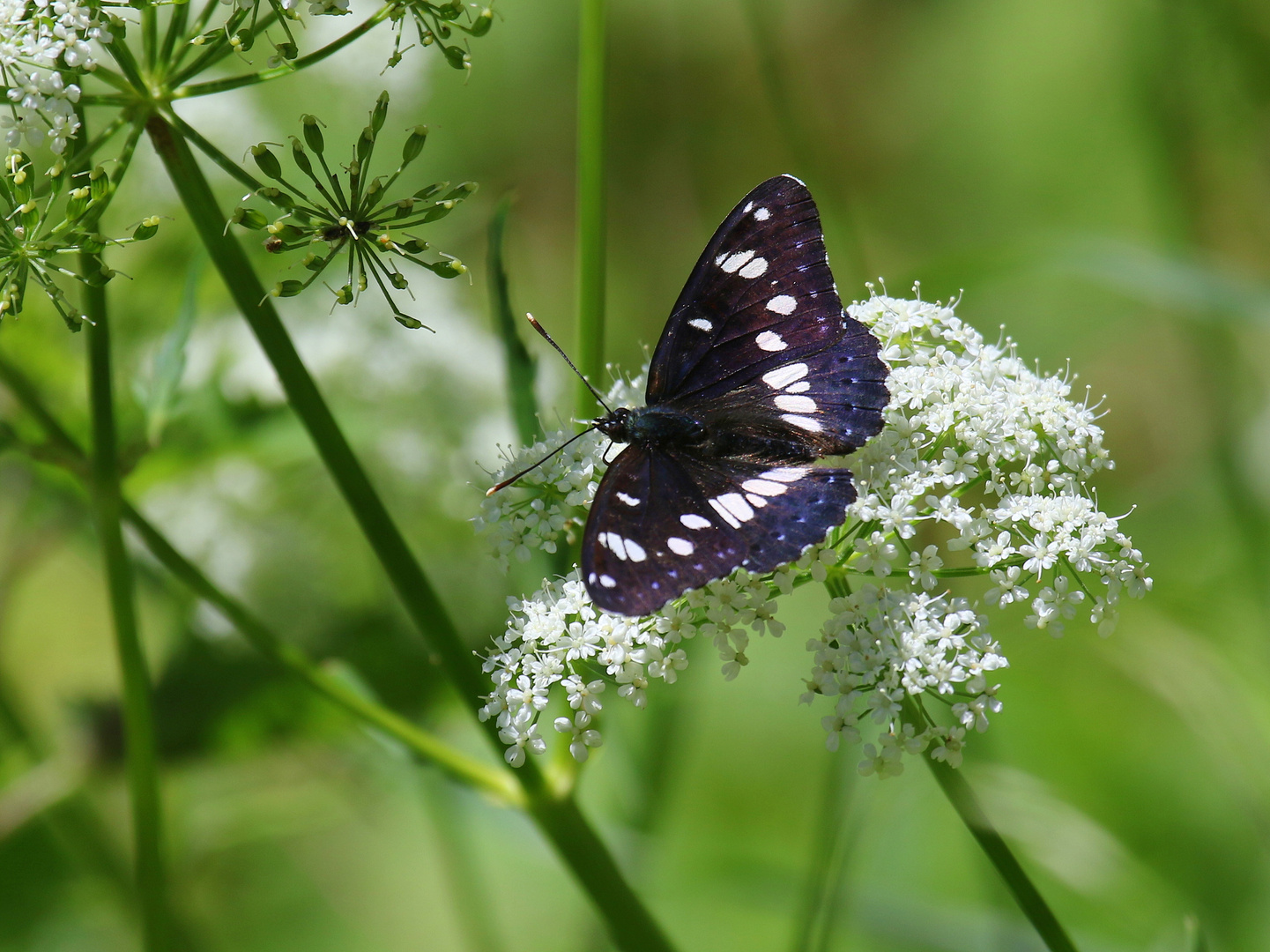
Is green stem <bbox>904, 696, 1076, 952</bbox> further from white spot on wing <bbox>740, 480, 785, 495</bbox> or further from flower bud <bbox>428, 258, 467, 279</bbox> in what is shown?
flower bud <bbox>428, 258, 467, 279</bbox>

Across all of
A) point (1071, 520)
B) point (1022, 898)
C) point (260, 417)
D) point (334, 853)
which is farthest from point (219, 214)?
point (334, 853)

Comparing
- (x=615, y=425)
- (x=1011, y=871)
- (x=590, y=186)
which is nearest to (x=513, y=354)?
(x=615, y=425)

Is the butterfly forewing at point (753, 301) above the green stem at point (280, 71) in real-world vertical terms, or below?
below

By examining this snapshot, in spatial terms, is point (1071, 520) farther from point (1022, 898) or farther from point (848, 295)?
point (848, 295)

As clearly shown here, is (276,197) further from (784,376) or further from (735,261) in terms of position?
(784,376)

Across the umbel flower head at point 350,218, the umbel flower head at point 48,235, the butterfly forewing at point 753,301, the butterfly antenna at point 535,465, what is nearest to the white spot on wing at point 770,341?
the butterfly forewing at point 753,301

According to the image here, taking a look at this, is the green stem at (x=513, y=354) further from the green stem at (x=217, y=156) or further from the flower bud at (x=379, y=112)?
the green stem at (x=217, y=156)

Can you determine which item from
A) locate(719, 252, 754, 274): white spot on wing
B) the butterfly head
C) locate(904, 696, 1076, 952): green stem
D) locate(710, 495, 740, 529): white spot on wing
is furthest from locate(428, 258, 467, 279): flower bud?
locate(904, 696, 1076, 952): green stem
